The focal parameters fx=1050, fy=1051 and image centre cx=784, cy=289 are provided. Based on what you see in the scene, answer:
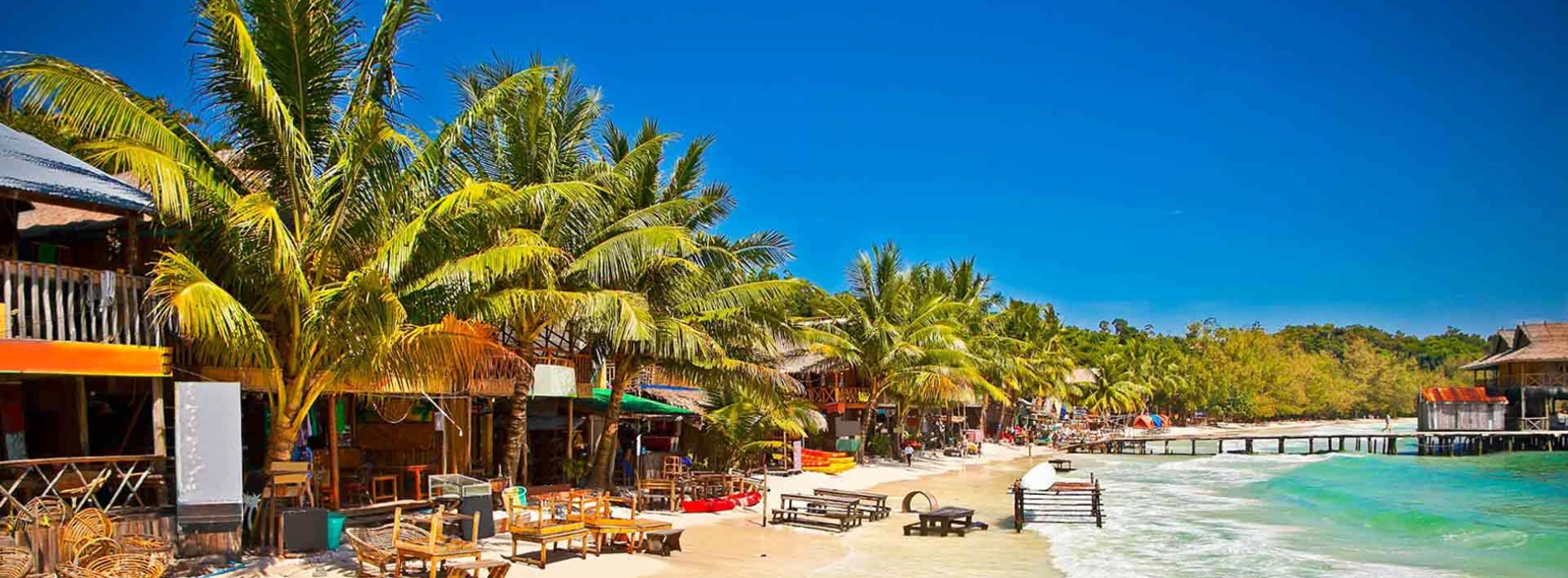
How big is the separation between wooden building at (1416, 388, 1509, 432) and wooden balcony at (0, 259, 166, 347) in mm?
59114

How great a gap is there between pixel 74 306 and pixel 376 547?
13.4 ft

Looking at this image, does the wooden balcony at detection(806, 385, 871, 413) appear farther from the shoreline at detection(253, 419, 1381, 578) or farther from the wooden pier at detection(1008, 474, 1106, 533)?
the wooden pier at detection(1008, 474, 1106, 533)

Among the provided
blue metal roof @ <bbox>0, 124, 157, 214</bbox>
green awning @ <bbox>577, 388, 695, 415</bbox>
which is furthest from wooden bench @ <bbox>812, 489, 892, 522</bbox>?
blue metal roof @ <bbox>0, 124, 157, 214</bbox>

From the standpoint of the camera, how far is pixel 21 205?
1348cm

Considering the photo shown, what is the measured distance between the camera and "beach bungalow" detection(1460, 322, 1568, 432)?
53000 millimetres

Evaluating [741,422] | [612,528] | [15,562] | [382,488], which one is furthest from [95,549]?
[741,422]

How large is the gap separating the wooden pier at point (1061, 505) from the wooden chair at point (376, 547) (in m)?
12.4

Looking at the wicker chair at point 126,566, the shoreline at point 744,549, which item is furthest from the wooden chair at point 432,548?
the wicker chair at point 126,566

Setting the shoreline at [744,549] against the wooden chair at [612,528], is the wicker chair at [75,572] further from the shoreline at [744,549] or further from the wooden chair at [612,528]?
the wooden chair at [612,528]

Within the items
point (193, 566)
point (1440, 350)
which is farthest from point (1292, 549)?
point (1440, 350)

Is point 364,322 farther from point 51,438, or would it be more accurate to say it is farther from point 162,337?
point 51,438

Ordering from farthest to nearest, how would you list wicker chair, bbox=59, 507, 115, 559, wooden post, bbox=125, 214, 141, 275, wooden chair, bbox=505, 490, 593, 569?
wooden chair, bbox=505, 490, 593, 569 < wooden post, bbox=125, 214, 141, 275 < wicker chair, bbox=59, 507, 115, 559

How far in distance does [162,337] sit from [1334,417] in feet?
374

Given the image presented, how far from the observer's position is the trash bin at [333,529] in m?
12.8
